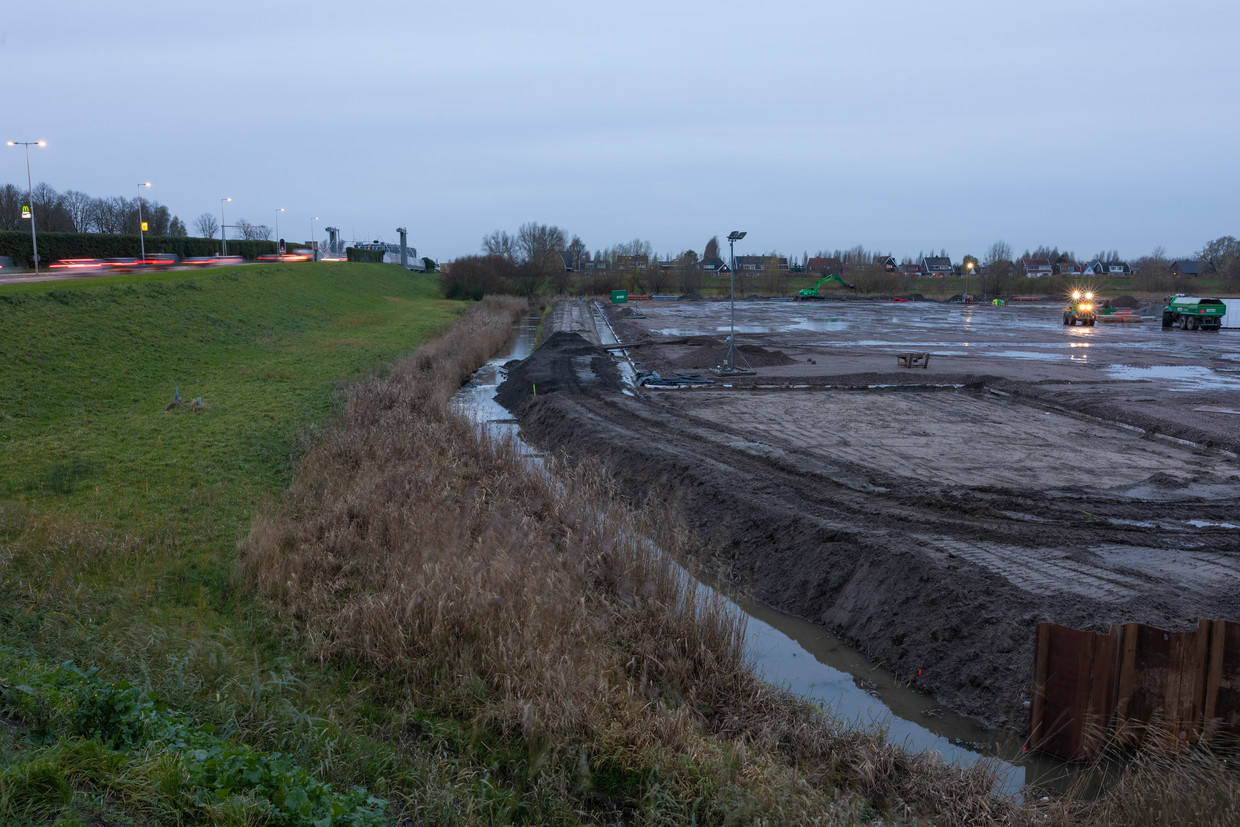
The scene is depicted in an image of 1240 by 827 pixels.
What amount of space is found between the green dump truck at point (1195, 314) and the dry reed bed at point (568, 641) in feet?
158

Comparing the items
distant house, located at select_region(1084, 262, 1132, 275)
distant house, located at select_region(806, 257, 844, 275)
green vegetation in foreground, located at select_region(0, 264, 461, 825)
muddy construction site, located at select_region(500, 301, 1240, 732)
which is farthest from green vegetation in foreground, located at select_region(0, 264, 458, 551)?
distant house, located at select_region(1084, 262, 1132, 275)

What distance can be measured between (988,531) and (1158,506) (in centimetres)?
333

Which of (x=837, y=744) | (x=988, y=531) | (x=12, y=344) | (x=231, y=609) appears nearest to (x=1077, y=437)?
(x=988, y=531)

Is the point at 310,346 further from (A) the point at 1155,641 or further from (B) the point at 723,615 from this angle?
(A) the point at 1155,641

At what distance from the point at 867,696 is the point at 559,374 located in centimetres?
1807

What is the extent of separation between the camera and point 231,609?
7.98 meters

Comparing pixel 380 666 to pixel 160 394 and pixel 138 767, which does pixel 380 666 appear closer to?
pixel 138 767

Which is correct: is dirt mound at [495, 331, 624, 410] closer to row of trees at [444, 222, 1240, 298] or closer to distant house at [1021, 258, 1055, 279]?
row of trees at [444, 222, 1240, 298]

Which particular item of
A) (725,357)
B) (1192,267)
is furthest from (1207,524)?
(1192,267)

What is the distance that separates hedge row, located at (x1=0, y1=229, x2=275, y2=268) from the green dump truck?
6254 centimetres

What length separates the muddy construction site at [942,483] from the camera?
26.9ft

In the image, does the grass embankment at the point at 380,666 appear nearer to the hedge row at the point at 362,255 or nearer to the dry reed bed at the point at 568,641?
the dry reed bed at the point at 568,641

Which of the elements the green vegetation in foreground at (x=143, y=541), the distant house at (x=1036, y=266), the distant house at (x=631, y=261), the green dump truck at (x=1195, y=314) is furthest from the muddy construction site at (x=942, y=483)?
the distant house at (x=1036, y=266)

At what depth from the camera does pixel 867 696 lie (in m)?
7.91
